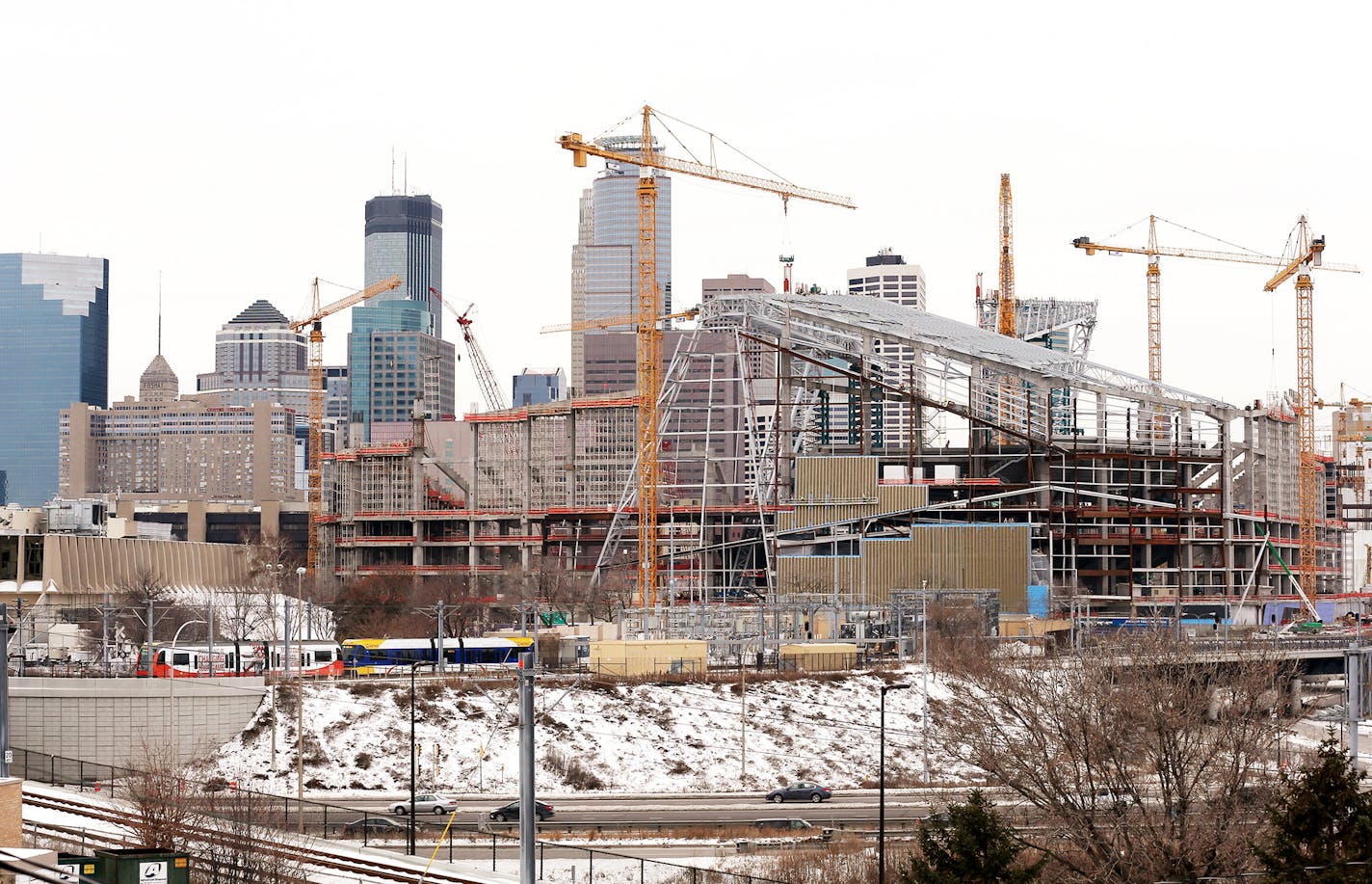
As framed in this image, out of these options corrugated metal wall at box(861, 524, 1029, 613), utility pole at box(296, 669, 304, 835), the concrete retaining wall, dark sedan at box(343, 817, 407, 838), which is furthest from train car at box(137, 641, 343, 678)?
corrugated metal wall at box(861, 524, 1029, 613)

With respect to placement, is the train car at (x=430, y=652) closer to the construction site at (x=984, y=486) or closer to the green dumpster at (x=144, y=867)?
the construction site at (x=984, y=486)

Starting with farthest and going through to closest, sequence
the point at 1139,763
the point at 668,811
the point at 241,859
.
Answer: the point at 668,811 → the point at 1139,763 → the point at 241,859

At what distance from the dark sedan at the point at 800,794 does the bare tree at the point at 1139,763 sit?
13.9 m

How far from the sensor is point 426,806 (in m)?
63.4

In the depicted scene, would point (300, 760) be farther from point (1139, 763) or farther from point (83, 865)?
point (1139, 763)

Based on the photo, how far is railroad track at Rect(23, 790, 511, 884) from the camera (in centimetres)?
4484

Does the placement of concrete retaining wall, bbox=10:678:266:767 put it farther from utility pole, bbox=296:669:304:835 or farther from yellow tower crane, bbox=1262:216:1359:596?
yellow tower crane, bbox=1262:216:1359:596

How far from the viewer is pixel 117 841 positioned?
47.1 m

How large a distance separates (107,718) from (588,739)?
20.8m

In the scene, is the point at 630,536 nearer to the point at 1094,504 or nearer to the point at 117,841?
the point at 1094,504

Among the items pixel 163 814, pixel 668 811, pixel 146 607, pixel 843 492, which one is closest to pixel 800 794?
pixel 668 811

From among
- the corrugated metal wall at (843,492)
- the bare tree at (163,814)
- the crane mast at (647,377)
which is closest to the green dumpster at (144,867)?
the bare tree at (163,814)

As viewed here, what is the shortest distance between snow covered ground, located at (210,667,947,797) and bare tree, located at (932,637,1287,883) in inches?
850

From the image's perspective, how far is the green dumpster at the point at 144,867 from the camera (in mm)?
39750
